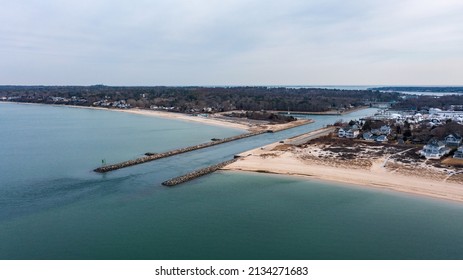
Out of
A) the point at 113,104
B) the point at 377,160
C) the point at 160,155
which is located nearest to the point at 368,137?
the point at 377,160

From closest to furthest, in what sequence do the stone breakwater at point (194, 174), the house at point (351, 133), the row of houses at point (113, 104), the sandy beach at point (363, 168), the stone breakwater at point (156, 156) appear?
the sandy beach at point (363, 168), the stone breakwater at point (194, 174), the stone breakwater at point (156, 156), the house at point (351, 133), the row of houses at point (113, 104)

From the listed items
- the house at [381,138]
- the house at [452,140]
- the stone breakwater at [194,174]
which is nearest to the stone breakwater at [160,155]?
the stone breakwater at [194,174]

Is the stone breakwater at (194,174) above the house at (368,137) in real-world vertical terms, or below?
below

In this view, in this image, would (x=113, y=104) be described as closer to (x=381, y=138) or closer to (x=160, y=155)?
(x=160, y=155)

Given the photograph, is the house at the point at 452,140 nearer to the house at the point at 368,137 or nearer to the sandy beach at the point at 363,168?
the sandy beach at the point at 363,168

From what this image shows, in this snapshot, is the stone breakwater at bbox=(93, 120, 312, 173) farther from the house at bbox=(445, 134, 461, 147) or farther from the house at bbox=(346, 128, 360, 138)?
the house at bbox=(445, 134, 461, 147)

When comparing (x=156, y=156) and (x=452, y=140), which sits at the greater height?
(x=452, y=140)

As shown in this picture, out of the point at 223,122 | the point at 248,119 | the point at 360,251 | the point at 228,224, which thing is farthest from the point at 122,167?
the point at 248,119
